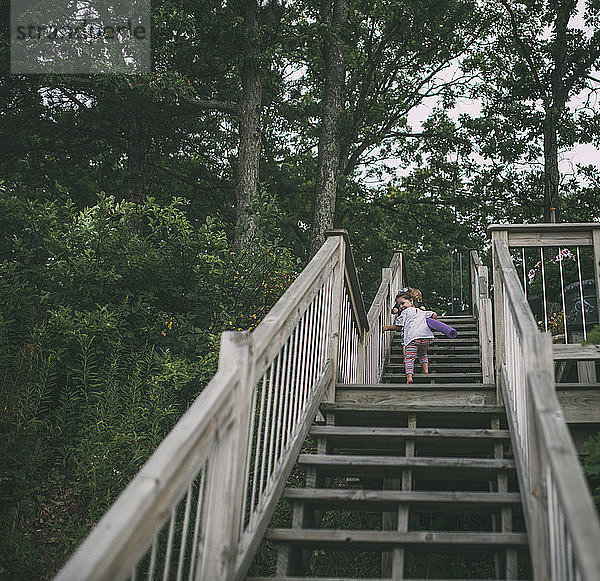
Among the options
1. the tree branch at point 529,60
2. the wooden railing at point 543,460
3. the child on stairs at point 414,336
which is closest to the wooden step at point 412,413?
the wooden railing at point 543,460

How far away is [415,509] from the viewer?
11.2ft

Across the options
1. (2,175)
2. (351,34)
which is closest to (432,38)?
(351,34)

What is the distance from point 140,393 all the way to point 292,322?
3.27 metres

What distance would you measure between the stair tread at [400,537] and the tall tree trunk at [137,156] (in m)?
10.2

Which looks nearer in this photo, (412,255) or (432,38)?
(432,38)

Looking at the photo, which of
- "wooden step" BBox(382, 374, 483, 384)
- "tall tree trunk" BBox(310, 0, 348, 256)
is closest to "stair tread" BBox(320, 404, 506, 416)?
"wooden step" BBox(382, 374, 483, 384)

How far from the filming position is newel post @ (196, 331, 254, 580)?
237 cm

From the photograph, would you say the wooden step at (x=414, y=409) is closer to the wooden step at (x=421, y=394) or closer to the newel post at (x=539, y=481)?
the wooden step at (x=421, y=394)

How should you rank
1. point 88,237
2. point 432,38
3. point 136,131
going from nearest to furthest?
point 88,237, point 136,131, point 432,38

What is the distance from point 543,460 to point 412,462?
1.17 meters

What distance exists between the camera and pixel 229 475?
2.45 metres

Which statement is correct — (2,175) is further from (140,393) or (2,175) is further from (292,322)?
(292,322)

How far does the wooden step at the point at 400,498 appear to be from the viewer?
10.5 ft

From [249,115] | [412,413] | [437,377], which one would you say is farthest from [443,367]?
[249,115]
